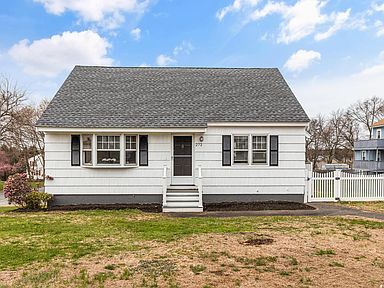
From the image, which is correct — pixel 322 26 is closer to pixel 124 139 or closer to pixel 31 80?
pixel 124 139

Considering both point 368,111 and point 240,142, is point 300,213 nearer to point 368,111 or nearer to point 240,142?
point 240,142

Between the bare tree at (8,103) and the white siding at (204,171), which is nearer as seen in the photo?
the white siding at (204,171)

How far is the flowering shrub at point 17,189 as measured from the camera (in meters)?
12.9

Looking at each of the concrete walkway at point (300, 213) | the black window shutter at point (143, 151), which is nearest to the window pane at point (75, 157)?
the black window shutter at point (143, 151)

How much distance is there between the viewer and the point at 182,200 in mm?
12766

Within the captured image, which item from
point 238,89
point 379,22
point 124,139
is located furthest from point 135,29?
point 379,22

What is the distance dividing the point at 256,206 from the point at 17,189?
9.17 m

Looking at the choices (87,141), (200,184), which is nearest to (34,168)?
(87,141)

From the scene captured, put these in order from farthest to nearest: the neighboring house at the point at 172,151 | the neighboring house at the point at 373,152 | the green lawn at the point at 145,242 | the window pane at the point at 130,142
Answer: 1. the neighboring house at the point at 373,152
2. the window pane at the point at 130,142
3. the neighboring house at the point at 172,151
4. the green lawn at the point at 145,242

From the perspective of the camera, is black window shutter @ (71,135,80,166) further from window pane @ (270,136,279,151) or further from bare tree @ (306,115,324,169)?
bare tree @ (306,115,324,169)

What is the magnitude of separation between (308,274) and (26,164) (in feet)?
107

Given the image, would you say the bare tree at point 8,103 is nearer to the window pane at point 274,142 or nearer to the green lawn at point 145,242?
the green lawn at point 145,242

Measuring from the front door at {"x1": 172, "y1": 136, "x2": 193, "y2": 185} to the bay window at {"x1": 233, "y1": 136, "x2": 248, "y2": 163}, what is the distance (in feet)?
5.96

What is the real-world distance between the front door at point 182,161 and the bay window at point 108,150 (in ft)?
7.70
